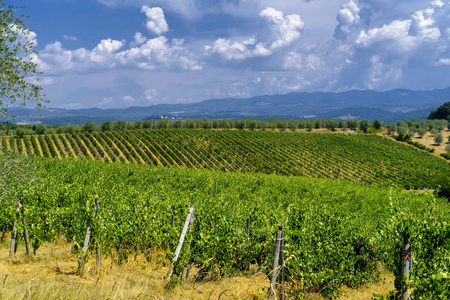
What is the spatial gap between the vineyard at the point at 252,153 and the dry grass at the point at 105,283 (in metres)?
55.4

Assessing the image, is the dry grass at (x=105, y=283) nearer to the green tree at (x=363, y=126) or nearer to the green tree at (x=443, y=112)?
the green tree at (x=363, y=126)

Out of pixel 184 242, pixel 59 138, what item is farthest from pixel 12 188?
pixel 59 138

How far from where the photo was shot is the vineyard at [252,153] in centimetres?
6838

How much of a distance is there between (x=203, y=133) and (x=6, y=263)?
3225 inches

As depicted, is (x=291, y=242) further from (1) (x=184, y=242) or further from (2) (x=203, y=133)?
(2) (x=203, y=133)

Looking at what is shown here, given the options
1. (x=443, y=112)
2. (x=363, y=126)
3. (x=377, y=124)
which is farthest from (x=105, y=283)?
(x=443, y=112)

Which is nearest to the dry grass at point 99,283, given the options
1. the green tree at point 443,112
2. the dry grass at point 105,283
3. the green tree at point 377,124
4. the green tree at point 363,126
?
the dry grass at point 105,283

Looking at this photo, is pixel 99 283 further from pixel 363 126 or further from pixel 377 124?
pixel 377 124

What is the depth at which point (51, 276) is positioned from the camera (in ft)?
26.0

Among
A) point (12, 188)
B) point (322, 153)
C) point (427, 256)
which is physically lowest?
point (322, 153)

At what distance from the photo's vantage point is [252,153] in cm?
7688

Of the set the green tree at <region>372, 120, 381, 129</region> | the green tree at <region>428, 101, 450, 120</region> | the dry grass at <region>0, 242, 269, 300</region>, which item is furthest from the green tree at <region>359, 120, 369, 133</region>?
the dry grass at <region>0, 242, 269, 300</region>

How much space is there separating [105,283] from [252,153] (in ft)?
232

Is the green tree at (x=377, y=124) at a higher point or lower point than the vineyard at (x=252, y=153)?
higher
